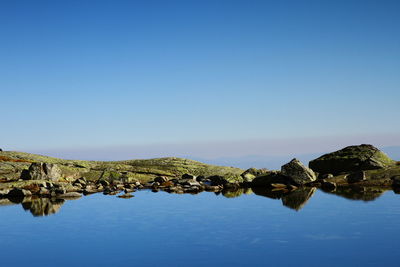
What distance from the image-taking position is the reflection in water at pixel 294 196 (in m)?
30.3

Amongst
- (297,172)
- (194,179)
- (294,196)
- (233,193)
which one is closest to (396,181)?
(297,172)

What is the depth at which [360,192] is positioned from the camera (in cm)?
3622

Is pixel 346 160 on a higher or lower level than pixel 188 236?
higher

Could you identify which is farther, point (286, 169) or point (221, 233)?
point (286, 169)

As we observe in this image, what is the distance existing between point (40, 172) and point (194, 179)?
1761 cm

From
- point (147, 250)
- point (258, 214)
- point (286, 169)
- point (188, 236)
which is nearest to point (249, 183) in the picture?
point (286, 169)

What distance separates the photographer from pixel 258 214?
26500 millimetres

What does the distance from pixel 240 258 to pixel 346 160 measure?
37.9 m

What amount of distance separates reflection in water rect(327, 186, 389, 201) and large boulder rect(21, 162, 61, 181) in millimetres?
29729

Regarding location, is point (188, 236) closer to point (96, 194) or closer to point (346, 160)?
point (96, 194)

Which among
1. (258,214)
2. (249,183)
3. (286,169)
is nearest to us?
(258,214)

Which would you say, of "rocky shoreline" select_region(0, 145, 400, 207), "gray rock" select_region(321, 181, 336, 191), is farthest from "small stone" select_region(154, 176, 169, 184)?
"gray rock" select_region(321, 181, 336, 191)

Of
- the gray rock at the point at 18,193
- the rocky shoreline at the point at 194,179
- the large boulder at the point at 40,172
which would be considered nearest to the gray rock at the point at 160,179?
the rocky shoreline at the point at 194,179

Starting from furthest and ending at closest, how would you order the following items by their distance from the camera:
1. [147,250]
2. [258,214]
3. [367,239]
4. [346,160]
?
[346,160] < [258,214] < [367,239] < [147,250]
